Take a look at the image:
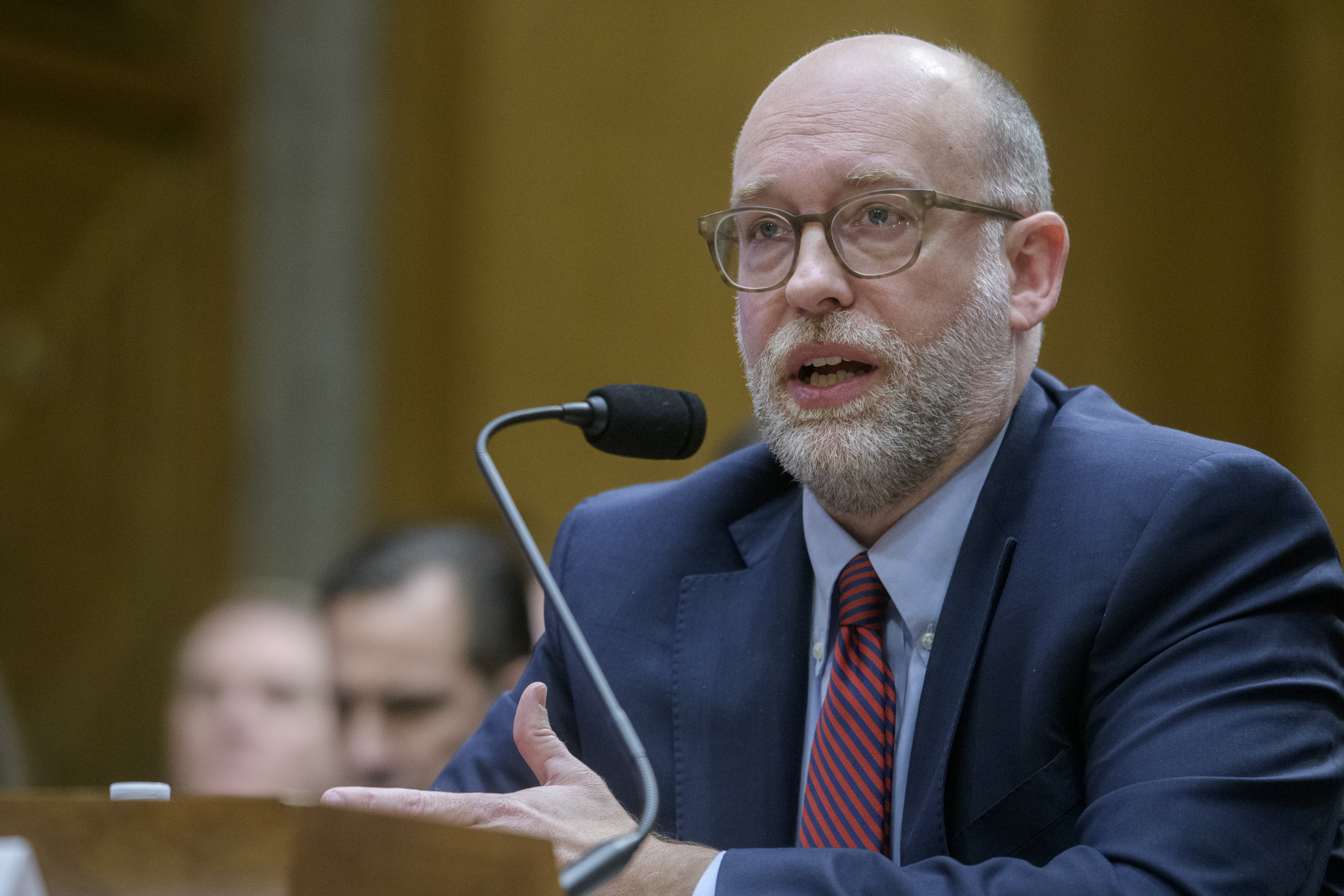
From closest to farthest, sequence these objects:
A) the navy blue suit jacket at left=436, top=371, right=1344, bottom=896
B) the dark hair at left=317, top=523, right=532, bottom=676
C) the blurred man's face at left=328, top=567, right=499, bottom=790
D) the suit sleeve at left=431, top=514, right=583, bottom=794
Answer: the navy blue suit jacket at left=436, top=371, right=1344, bottom=896 < the suit sleeve at left=431, top=514, right=583, bottom=794 < the blurred man's face at left=328, top=567, right=499, bottom=790 < the dark hair at left=317, top=523, right=532, bottom=676

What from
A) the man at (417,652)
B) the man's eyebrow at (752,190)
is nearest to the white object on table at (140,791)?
the man's eyebrow at (752,190)

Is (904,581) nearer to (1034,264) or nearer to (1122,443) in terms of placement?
(1122,443)

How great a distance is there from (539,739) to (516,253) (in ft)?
9.89

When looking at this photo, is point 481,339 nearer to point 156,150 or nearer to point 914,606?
point 156,150

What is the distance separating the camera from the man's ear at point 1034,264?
1662 mm

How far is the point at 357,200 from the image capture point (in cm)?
452

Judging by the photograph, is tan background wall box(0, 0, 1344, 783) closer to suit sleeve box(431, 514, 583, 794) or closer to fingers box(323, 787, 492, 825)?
suit sleeve box(431, 514, 583, 794)

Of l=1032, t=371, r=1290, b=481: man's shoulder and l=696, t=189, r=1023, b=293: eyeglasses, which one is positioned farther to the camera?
l=696, t=189, r=1023, b=293: eyeglasses

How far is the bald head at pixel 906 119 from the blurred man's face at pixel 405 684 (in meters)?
1.12

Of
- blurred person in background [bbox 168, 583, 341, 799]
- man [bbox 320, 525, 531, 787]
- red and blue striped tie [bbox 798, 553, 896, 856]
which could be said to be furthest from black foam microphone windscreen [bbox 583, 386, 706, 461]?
blurred person in background [bbox 168, 583, 341, 799]

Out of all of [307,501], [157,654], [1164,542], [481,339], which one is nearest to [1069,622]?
[1164,542]

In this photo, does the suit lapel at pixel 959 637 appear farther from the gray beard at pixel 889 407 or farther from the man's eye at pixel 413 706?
the man's eye at pixel 413 706

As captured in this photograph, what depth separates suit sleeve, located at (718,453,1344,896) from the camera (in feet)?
3.98

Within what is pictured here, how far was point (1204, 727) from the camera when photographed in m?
1.27
